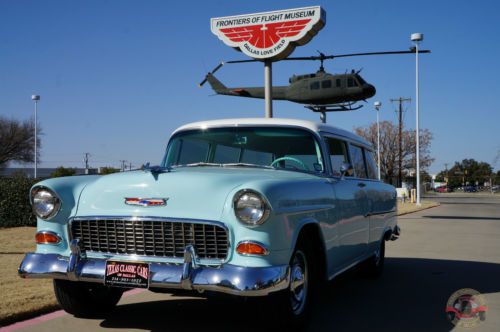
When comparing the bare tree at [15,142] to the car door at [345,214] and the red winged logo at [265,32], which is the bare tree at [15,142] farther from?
the car door at [345,214]

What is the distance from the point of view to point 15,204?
1509 cm

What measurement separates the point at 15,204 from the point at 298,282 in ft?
41.1

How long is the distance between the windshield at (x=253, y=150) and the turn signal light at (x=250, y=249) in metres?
1.54

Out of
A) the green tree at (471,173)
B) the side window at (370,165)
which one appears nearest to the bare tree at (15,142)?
the side window at (370,165)

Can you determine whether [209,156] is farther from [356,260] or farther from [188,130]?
[356,260]

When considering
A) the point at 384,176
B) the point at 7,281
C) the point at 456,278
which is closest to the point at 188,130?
the point at 7,281

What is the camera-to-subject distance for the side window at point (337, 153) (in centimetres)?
585

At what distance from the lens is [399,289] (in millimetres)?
7016

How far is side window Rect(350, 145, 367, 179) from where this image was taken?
6.72m

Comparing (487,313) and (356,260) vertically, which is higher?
(356,260)

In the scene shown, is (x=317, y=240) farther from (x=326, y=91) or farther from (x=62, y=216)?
(x=326, y=91)

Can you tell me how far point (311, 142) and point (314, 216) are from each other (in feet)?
3.56

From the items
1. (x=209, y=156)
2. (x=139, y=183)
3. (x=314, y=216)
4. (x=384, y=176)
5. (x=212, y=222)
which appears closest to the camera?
(x=212, y=222)

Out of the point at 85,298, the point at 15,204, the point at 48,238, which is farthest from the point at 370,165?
the point at 15,204
